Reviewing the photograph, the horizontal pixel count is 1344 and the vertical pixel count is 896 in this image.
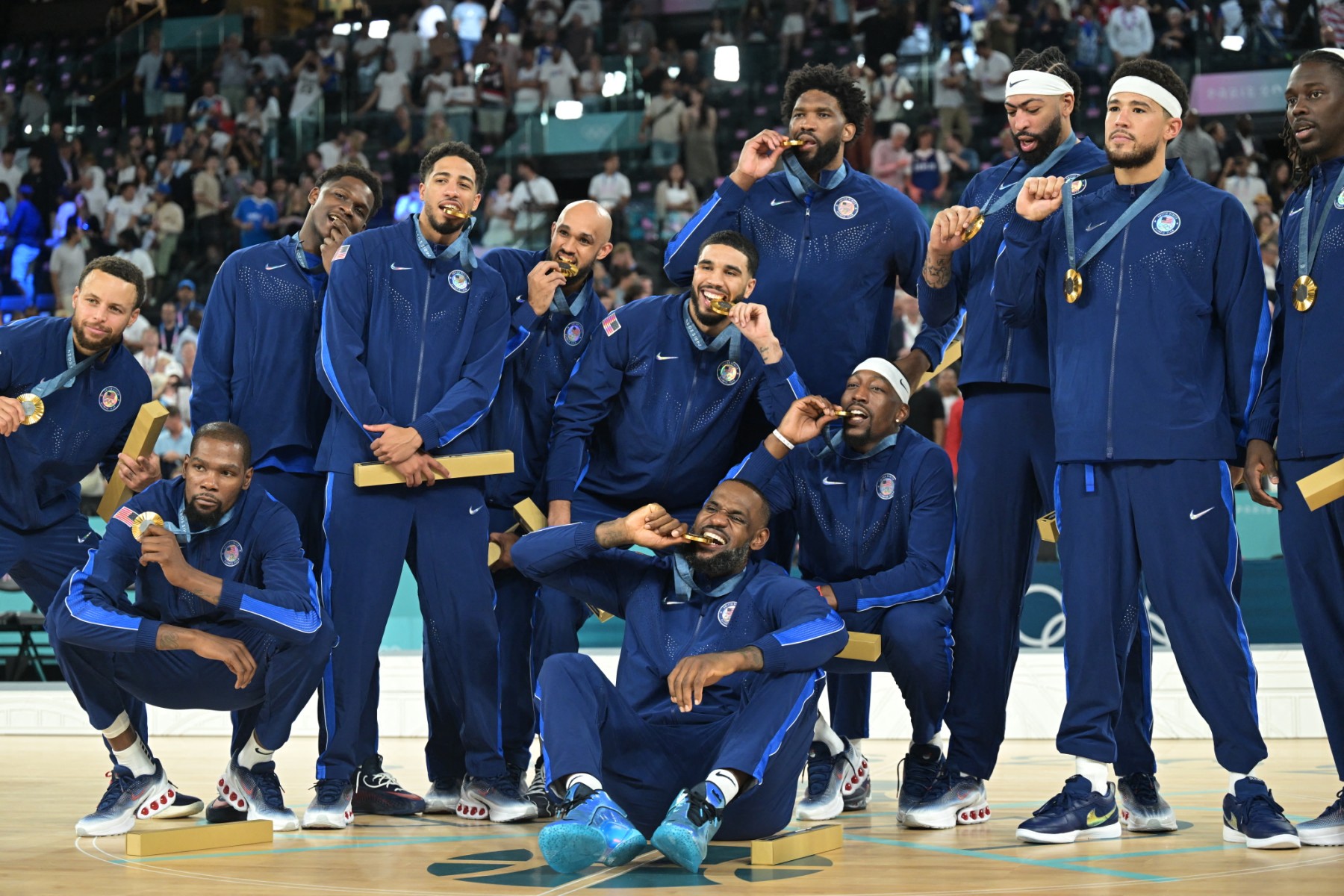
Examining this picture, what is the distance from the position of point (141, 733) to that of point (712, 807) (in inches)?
98.2

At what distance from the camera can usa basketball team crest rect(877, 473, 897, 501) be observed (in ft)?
17.8

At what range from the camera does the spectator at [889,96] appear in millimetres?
15070

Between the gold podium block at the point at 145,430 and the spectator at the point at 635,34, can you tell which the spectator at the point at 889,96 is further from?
the gold podium block at the point at 145,430

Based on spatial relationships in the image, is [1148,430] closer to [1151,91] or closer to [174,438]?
[1151,91]

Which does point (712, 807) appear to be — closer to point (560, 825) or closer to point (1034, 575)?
point (560, 825)

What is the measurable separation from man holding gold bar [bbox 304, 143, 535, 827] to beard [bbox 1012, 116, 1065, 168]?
2044 millimetres

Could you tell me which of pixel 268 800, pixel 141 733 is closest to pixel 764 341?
pixel 268 800

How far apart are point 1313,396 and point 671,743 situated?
227 centimetres

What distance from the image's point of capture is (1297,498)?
4605 mm

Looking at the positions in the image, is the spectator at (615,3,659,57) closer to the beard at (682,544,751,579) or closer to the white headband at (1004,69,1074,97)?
the white headband at (1004,69,1074,97)

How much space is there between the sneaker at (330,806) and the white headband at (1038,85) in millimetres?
3399

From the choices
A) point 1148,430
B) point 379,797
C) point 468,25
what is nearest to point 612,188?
point 468,25

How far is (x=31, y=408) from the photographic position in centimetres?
551

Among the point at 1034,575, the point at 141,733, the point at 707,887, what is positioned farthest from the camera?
the point at 1034,575
